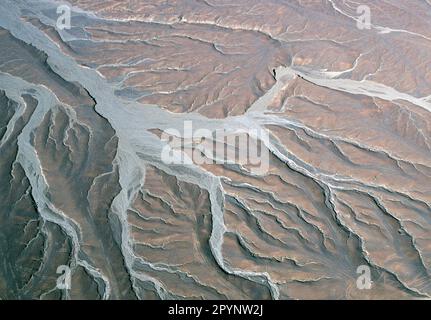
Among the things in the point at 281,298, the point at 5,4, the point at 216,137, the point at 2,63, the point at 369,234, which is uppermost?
the point at 5,4

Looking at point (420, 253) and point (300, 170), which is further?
point (300, 170)

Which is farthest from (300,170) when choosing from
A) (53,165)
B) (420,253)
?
(53,165)

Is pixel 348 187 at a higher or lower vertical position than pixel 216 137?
lower

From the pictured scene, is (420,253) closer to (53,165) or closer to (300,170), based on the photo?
(300,170)

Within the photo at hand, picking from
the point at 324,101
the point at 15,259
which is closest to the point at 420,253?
the point at 324,101

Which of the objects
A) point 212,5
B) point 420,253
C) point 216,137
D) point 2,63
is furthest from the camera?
point 212,5

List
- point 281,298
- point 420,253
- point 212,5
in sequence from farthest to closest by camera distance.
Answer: point 212,5, point 420,253, point 281,298
